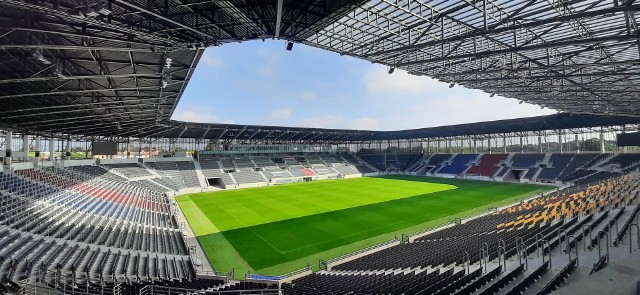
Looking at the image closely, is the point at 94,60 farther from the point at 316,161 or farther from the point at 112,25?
the point at 316,161

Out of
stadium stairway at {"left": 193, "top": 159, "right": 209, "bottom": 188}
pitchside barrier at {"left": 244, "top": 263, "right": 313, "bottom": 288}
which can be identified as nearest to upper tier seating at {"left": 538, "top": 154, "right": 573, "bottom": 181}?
pitchside barrier at {"left": 244, "top": 263, "right": 313, "bottom": 288}

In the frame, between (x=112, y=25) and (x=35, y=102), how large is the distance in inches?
555

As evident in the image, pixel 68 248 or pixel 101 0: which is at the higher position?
pixel 101 0

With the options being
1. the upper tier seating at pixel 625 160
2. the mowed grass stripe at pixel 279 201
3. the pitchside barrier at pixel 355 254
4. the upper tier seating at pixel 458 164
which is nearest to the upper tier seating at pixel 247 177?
the mowed grass stripe at pixel 279 201

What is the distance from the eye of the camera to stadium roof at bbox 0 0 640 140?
9.14m

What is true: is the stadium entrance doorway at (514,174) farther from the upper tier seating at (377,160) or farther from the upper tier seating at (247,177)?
the upper tier seating at (247,177)

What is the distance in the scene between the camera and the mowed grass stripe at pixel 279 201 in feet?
96.9

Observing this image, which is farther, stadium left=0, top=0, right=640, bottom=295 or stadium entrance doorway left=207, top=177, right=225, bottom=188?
stadium entrance doorway left=207, top=177, right=225, bottom=188

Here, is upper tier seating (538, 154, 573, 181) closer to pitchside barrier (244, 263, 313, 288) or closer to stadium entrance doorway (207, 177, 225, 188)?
pitchside barrier (244, 263, 313, 288)

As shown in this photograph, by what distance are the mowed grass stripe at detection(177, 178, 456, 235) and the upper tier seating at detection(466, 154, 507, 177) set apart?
15.2m

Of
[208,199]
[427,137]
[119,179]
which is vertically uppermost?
[427,137]

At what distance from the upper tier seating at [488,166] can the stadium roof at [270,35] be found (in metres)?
39.9

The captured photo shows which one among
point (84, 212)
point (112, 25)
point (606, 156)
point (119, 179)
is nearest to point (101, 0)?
point (112, 25)

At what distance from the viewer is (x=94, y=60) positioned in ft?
41.5
